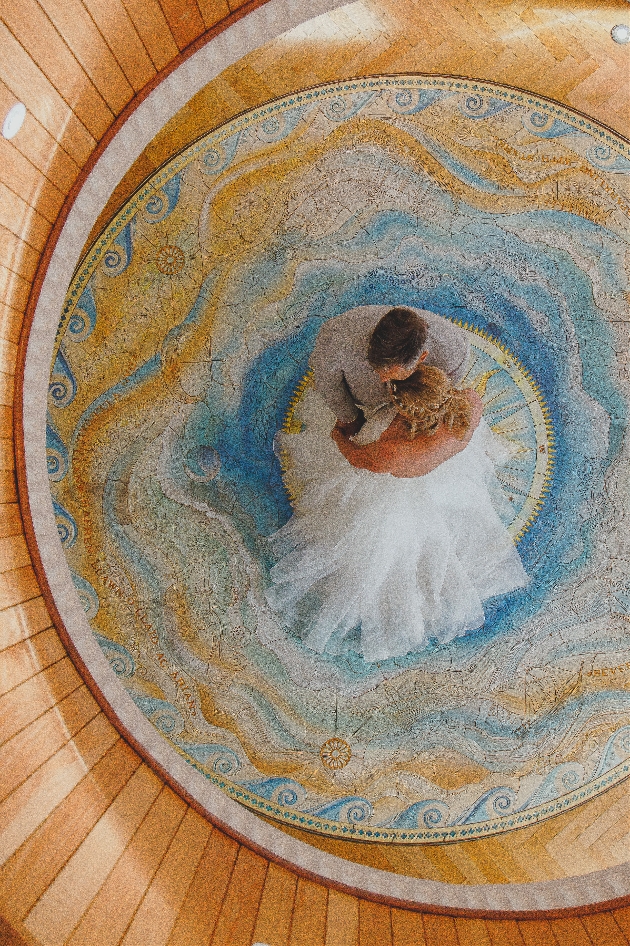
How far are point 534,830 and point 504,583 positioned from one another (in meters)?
1.55

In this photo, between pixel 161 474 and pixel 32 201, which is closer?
pixel 32 201

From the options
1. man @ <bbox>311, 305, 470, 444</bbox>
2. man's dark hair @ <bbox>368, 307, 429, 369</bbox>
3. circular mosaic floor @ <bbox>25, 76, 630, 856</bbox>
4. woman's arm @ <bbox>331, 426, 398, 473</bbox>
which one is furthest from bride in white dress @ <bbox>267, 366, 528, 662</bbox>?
man's dark hair @ <bbox>368, 307, 429, 369</bbox>

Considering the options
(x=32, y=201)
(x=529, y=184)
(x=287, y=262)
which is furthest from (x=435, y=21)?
(x=32, y=201)

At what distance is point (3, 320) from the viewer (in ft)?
10.9

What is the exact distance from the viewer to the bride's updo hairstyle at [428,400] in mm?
2676

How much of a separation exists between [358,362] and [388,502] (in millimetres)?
824

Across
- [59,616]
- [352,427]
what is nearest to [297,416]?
[352,427]

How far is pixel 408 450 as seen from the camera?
3002 mm

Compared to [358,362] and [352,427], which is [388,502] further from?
[358,362]

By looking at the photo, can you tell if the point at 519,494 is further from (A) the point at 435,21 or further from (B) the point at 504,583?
(A) the point at 435,21

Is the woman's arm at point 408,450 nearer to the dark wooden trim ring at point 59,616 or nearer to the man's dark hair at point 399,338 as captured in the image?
the man's dark hair at point 399,338

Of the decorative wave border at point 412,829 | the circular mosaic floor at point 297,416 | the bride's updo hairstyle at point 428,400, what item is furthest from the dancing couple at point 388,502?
the decorative wave border at point 412,829

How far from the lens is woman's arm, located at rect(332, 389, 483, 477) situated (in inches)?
117

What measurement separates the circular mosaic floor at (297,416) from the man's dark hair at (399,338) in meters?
1.73
